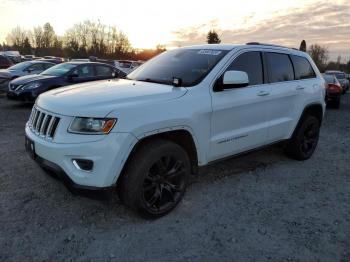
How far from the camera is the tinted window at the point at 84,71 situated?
10.9 meters

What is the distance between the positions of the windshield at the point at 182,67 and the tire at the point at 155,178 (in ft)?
2.94

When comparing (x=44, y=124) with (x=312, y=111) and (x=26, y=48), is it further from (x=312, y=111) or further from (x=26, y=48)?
(x=26, y=48)

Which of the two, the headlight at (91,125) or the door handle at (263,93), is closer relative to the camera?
the headlight at (91,125)

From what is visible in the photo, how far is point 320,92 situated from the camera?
589cm

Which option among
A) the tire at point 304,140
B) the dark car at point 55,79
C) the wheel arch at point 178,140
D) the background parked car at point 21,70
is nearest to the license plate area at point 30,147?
the wheel arch at point 178,140

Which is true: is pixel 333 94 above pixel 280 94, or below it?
below

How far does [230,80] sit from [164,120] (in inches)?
39.6

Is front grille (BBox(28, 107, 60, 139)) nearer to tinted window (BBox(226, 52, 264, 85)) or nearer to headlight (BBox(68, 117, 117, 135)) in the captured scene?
headlight (BBox(68, 117, 117, 135))

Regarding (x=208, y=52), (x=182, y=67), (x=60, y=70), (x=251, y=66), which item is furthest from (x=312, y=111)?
(x=60, y=70)

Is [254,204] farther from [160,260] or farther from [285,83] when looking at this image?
[285,83]

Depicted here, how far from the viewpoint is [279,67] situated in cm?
510

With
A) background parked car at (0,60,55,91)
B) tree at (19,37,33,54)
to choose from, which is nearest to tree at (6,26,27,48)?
tree at (19,37,33,54)

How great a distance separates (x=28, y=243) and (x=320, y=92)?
5000mm

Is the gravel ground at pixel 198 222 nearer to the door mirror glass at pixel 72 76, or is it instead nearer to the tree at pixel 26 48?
the door mirror glass at pixel 72 76
